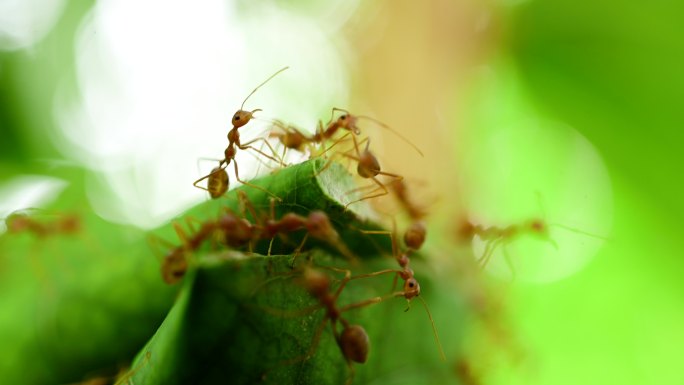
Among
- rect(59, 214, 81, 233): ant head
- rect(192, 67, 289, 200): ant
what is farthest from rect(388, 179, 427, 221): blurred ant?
rect(59, 214, 81, 233): ant head

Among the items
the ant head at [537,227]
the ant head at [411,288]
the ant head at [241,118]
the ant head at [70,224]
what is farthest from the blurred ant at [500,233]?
the ant head at [70,224]

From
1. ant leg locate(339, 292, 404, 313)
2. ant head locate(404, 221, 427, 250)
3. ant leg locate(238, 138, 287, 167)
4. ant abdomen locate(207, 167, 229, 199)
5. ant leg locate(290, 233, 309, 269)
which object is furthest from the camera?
ant leg locate(238, 138, 287, 167)

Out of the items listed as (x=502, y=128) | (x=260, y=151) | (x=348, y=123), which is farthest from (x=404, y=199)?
(x=502, y=128)

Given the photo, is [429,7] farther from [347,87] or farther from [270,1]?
[270,1]

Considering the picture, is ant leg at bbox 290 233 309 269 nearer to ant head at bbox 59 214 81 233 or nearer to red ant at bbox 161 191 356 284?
red ant at bbox 161 191 356 284

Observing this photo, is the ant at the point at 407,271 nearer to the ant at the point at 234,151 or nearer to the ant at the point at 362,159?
the ant at the point at 362,159
